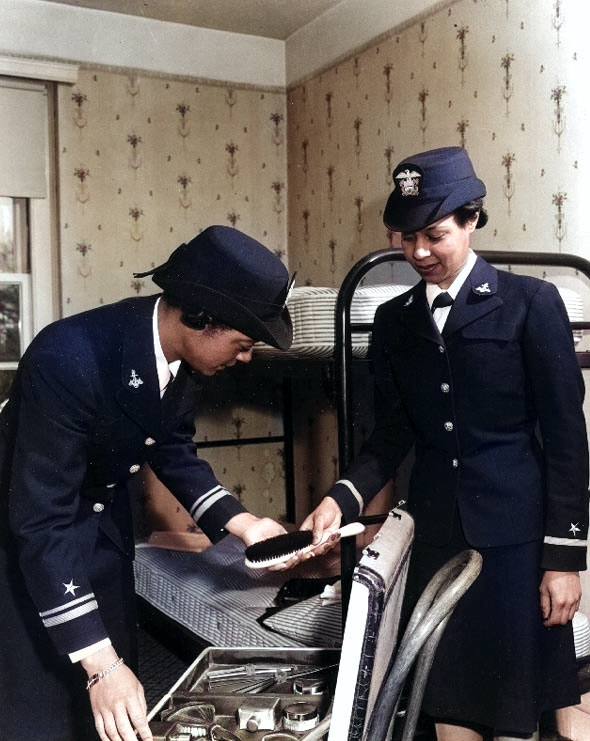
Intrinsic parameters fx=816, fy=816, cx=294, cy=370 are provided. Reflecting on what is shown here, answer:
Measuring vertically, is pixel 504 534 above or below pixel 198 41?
below

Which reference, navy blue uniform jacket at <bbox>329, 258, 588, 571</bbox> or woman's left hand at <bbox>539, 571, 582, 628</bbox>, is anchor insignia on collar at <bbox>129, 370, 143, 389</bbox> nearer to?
navy blue uniform jacket at <bbox>329, 258, 588, 571</bbox>

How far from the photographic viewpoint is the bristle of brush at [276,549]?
3.77ft

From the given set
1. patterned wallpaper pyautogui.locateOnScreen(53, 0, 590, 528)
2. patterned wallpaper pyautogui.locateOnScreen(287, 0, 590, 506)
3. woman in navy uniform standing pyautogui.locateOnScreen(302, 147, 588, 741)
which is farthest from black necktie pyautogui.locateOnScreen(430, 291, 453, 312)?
patterned wallpaper pyautogui.locateOnScreen(53, 0, 590, 528)

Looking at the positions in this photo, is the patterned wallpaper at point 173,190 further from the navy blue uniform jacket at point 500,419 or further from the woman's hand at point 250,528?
the navy blue uniform jacket at point 500,419

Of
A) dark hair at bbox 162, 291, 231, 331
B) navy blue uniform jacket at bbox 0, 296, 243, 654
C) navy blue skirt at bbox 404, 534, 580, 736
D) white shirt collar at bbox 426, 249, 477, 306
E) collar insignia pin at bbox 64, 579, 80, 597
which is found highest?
white shirt collar at bbox 426, 249, 477, 306

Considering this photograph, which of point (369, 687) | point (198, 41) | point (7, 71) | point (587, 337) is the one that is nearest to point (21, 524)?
point (369, 687)

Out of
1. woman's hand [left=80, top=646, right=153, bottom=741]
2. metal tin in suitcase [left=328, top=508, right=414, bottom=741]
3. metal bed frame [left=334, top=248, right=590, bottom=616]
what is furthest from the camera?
metal bed frame [left=334, top=248, right=590, bottom=616]

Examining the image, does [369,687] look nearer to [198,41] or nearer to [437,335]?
[437,335]

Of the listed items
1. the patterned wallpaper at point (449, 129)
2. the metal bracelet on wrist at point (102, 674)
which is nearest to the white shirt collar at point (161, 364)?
the metal bracelet on wrist at point (102, 674)

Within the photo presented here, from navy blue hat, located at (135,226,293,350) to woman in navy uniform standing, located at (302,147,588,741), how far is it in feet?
1.01

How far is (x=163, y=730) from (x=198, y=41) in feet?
9.87

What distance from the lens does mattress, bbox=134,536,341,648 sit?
2.01m

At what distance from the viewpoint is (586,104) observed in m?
1.95

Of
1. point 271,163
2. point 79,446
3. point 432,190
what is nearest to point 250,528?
point 79,446
